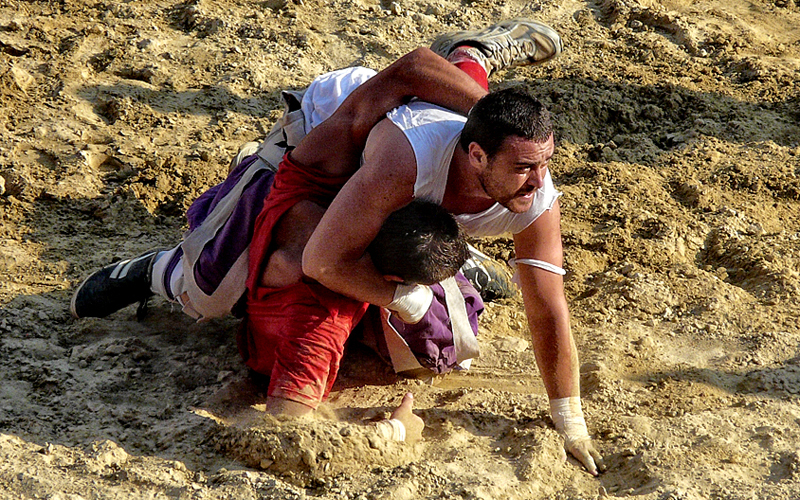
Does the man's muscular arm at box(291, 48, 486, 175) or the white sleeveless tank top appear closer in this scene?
the white sleeveless tank top

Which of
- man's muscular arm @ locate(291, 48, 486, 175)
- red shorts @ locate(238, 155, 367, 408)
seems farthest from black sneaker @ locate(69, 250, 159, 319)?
man's muscular arm @ locate(291, 48, 486, 175)

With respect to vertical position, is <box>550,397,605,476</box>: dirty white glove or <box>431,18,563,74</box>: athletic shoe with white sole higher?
<box>431,18,563,74</box>: athletic shoe with white sole

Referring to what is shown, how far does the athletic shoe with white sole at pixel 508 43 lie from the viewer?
3555 millimetres

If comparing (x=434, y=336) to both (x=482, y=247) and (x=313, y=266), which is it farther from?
(x=482, y=247)

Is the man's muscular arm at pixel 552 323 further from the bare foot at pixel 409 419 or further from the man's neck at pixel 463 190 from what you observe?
the bare foot at pixel 409 419

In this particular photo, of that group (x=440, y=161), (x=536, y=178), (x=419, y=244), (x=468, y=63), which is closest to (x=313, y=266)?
(x=419, y=244)

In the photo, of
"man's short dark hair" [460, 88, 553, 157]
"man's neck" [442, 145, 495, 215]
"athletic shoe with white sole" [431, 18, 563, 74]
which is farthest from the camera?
"athletic shoe with white sole" [431, 18, 563, 74]

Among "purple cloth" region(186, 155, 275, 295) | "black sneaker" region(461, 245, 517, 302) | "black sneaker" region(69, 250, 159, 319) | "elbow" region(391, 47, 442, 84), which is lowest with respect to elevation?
"black sneaker" region(461, 245, 517, 302)

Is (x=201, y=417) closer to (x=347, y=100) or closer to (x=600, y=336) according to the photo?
(x=347, y=100)

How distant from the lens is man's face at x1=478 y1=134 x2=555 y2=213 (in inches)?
94.1

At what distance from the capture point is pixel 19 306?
318 cm

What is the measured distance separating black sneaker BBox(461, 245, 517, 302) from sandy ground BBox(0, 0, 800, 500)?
0.09m

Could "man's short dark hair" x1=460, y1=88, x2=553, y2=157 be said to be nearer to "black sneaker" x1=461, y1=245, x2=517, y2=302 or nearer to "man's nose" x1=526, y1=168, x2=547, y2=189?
"man's nose" x1=526, y1=168, x2=547, y2=189

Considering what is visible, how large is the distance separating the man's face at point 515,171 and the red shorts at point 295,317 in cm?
59
